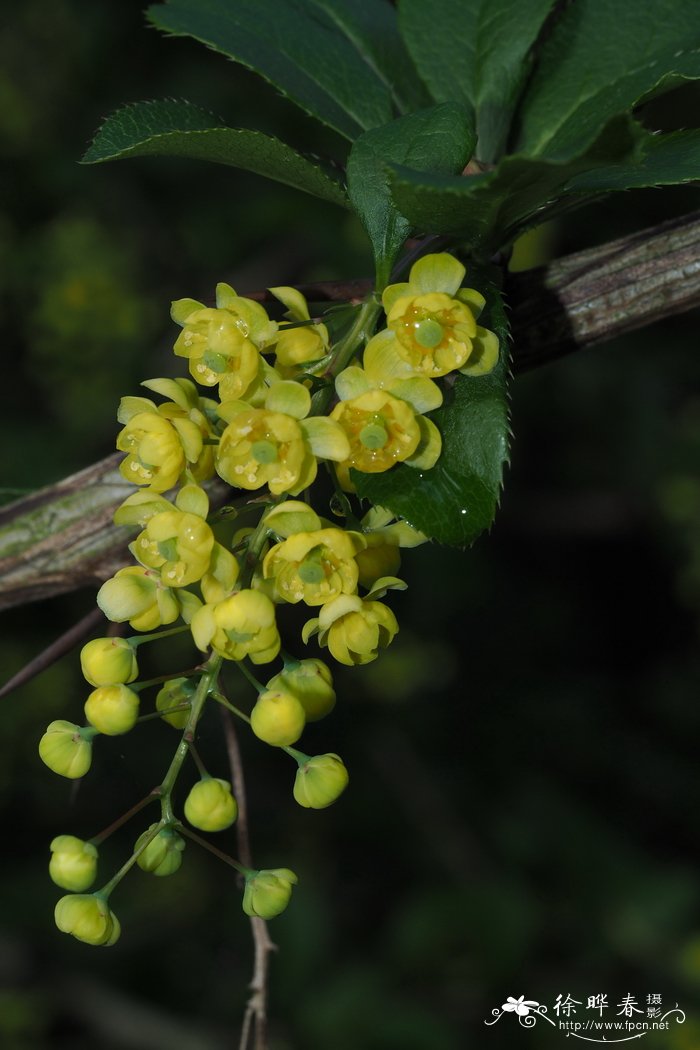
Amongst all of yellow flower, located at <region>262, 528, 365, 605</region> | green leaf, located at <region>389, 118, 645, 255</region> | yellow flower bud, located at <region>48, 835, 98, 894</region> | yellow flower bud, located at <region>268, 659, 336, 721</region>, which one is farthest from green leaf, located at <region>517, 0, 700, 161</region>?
yellow flower bud, located at <region>48, 835, 98, 894</region>

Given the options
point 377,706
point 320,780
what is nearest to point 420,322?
point 320,780

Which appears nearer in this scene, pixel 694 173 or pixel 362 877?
pixel 694 173

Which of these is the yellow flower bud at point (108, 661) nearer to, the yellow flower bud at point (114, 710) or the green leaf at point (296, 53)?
the yellow flower bud at point (114, 710)

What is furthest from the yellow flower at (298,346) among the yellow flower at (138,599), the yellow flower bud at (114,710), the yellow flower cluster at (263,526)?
the yellow flower bud at (114,710)

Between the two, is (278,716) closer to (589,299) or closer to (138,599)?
(138,599)

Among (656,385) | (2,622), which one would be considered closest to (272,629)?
(2,622)

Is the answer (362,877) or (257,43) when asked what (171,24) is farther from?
(362,877)
